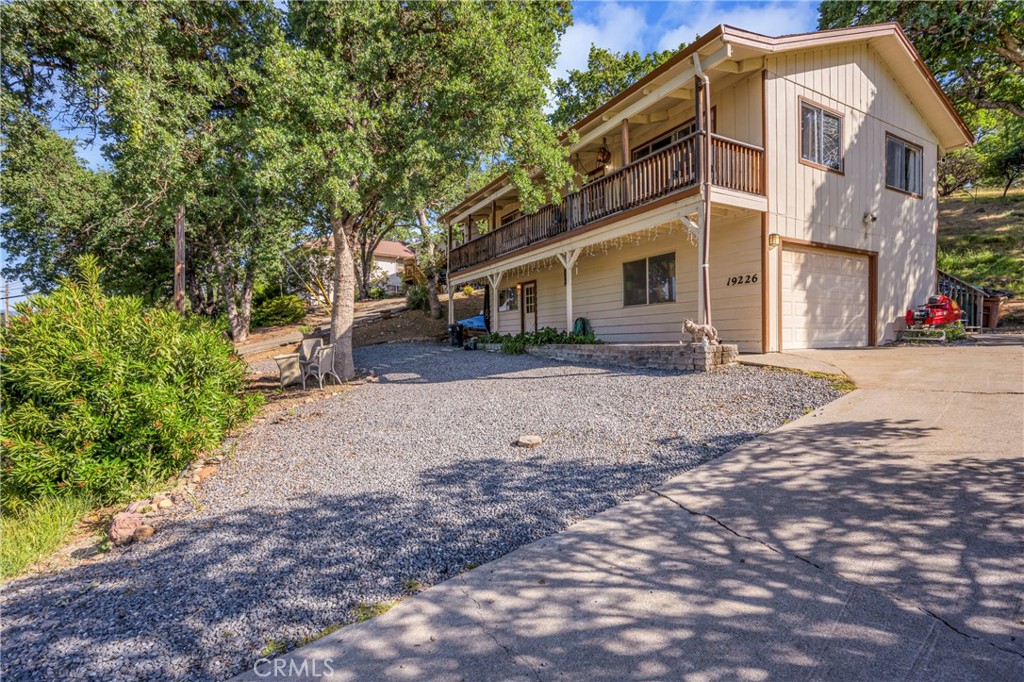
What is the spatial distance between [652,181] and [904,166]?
7327 mm

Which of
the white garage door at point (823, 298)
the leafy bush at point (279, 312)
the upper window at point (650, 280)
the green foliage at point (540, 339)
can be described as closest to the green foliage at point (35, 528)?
the green foliage at point (540, 339)

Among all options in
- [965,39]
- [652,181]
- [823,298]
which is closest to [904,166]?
[823,298]

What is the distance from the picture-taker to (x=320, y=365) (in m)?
9.40

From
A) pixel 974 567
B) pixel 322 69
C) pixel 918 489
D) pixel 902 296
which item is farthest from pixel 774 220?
pixel 322 69

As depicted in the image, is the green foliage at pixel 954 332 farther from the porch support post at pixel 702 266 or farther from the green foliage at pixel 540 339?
the green foliage at pixel 540 339

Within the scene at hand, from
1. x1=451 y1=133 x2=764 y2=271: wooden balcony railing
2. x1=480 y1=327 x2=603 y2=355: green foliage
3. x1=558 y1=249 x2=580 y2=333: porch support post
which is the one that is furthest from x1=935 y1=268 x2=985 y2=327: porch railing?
x1=480 y1=327 x2=603 y2=355: green foliage


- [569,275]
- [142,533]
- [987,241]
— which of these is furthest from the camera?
[987,241]

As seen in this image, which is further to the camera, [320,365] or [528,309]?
[528,309]

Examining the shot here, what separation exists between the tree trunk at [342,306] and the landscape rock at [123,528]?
6.27 metres

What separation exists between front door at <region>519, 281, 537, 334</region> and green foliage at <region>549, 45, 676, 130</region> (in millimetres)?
9158

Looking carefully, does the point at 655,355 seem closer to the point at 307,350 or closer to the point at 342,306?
the point at 342,306

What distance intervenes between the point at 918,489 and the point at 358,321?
2035cm

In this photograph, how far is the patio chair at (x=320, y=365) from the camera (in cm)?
933

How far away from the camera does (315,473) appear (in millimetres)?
4758
